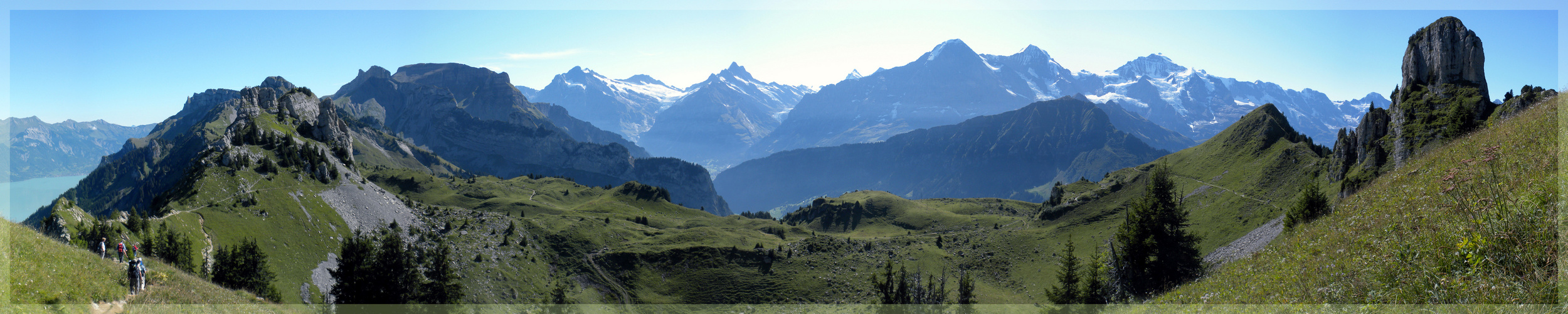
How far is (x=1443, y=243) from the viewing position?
18.1m

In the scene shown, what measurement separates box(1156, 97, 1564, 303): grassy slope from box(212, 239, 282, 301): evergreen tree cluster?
9503 cm

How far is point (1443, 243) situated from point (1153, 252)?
5009cm

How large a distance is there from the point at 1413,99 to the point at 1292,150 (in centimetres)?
2614

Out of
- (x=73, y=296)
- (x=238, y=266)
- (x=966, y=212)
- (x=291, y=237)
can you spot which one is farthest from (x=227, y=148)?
(x=966, y=212)

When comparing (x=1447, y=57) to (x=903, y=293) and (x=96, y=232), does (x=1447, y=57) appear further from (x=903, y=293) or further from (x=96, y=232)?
(x=96, y=232)

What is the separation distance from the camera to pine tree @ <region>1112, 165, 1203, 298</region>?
61.8m

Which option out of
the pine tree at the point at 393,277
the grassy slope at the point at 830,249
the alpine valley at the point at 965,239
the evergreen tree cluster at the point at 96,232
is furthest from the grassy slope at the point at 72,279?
the grassy slope at the point at 830,249

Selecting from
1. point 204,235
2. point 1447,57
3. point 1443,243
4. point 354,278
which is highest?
point 1447,57

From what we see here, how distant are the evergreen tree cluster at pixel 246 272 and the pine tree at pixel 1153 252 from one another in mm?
100367

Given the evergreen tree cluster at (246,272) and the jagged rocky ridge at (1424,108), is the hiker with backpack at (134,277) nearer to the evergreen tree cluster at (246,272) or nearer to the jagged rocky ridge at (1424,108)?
the evergreen tree cluster at (246,272)

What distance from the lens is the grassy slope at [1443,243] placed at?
50.9ft

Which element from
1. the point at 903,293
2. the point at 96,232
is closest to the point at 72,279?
the point at 96,232

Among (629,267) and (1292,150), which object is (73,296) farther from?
(1292,150)

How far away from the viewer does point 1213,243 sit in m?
87.2
